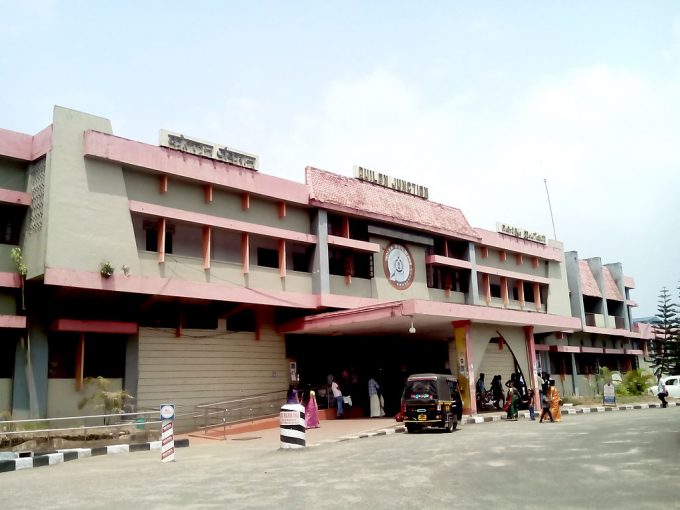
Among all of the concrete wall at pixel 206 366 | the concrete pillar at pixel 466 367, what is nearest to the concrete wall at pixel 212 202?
the concrete wall at pixel 206 366

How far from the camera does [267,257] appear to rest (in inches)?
914

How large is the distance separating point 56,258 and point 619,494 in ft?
48.5

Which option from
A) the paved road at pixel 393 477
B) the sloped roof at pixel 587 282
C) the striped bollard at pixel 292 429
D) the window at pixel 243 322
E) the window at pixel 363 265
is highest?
the sloped roof at pixel 587 282

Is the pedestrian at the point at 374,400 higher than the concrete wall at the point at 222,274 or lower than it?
lower

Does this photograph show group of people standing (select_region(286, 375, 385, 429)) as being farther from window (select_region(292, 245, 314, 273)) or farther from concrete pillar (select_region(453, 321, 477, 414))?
window (select_region(292, 245, 314, 273))

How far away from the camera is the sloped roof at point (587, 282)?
138 ft

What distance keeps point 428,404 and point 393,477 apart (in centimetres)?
796

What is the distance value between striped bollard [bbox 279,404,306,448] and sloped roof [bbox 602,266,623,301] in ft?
118

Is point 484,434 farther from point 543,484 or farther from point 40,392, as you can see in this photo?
point 40,392

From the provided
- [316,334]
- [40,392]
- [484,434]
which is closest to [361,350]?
[316,334]

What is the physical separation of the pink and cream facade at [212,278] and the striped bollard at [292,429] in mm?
6815

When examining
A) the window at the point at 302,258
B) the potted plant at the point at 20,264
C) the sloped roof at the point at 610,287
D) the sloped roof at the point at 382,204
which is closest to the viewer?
the potted plant at the point at 20,264

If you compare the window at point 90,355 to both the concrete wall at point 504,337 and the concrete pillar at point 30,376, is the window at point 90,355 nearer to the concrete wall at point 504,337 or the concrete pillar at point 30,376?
the concrete pillar at point 30,376

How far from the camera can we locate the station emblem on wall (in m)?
26.2
